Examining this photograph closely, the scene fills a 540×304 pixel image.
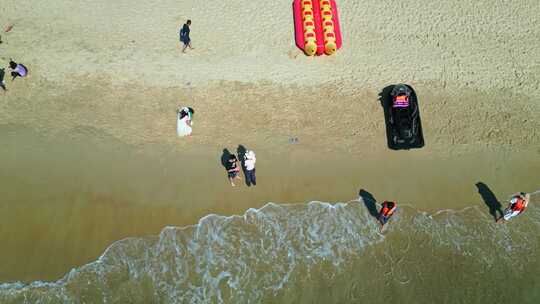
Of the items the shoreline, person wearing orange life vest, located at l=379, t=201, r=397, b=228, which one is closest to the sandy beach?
the shoreline

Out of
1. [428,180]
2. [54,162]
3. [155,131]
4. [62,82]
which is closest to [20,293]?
[54,162]

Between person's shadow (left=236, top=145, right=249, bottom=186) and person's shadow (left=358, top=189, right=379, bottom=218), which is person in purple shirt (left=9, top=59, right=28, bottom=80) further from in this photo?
person's shadow (left=358, top=189, right=379, bottom=218)

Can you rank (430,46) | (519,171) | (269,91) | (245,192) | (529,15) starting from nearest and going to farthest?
(245,192), (519,171), (269,91), (430,46), (529,15)

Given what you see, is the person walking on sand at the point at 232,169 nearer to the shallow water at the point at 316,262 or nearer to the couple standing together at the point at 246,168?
the couple standing together at the point at 246,168

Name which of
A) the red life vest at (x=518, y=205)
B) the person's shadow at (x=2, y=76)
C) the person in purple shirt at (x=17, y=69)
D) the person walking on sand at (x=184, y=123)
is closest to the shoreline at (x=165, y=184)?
the person walking on sand at (x=184, y=123)

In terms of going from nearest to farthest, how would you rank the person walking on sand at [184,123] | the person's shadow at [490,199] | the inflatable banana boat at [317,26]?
the person's shadow at [490,199] → the person walking on sand at [184,123] → the inflatable banana boat at [317,26]

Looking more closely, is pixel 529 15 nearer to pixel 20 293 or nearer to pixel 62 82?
pixel 62 82

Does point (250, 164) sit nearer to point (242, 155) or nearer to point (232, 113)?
point (242, 155)
